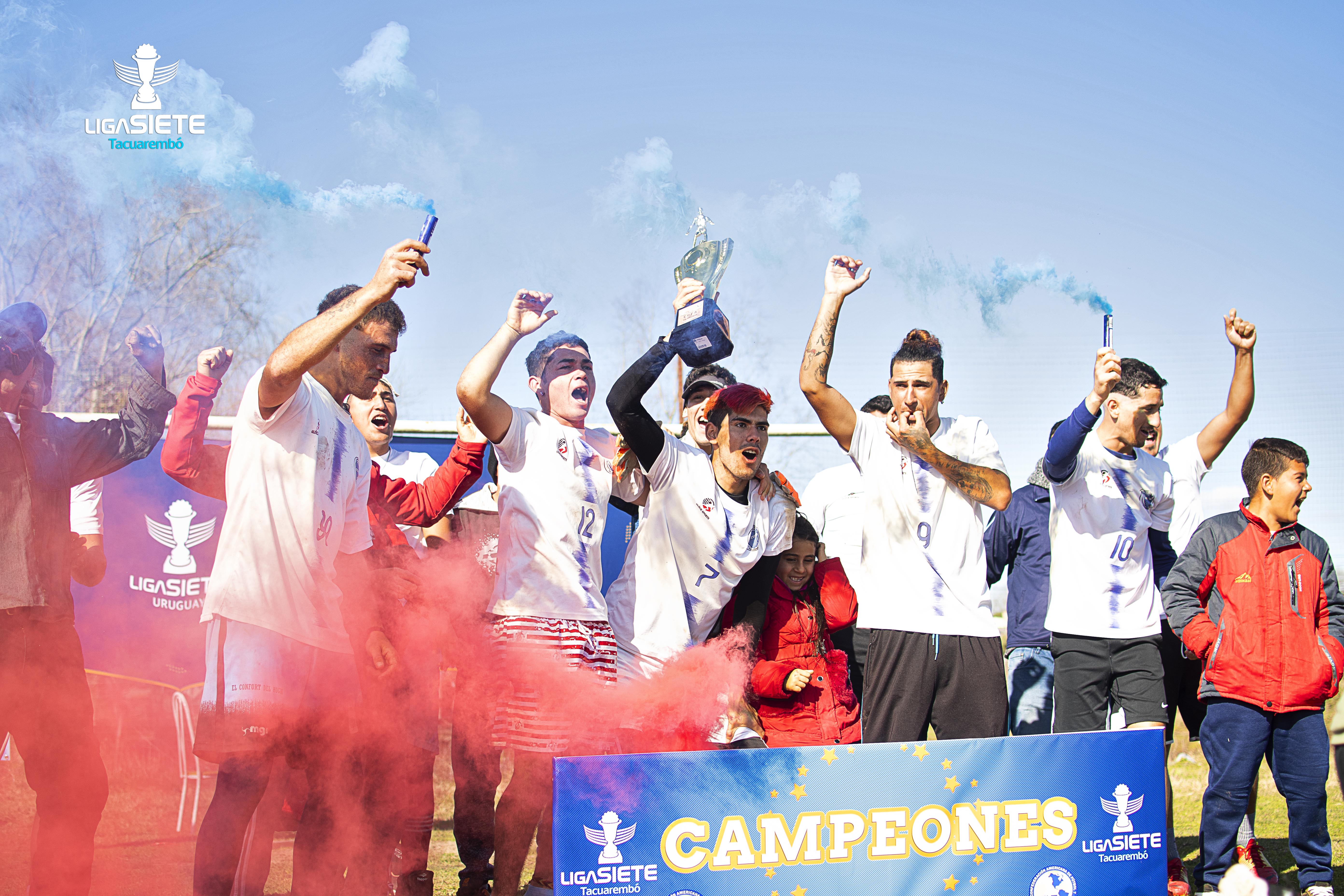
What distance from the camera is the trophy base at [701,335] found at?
11.7 feet

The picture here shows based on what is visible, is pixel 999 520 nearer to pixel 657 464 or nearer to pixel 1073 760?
pixel 1073 760

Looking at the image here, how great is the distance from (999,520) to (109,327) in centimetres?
441

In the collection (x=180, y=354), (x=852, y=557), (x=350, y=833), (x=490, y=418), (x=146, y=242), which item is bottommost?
(x=350, y=833)

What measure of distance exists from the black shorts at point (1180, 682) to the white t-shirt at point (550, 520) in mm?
3006

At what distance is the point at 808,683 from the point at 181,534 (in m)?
3.84

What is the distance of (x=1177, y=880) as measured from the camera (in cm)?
423

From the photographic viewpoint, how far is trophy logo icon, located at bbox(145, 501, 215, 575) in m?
5.46

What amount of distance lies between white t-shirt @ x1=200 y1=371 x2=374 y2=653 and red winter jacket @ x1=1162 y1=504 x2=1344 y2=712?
3594mm

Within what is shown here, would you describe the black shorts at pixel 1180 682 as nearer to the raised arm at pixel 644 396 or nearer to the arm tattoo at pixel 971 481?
the arm tattoo at pixel 971 481

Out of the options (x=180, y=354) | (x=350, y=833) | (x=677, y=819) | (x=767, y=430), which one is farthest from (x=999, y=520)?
(x=180, y=354)

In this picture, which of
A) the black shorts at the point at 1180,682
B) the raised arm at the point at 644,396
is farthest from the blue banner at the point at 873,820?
the black shorts at the point at 1180,682

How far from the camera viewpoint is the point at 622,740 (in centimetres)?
362

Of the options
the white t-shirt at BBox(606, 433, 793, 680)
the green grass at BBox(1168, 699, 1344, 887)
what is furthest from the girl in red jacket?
the green grass at BBox(1168, 699, 1344, 887)

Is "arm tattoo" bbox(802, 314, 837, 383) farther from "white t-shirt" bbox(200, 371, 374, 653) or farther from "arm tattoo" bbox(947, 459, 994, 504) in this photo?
"white t-shirt" bbox(200, 371, 374, 653)
